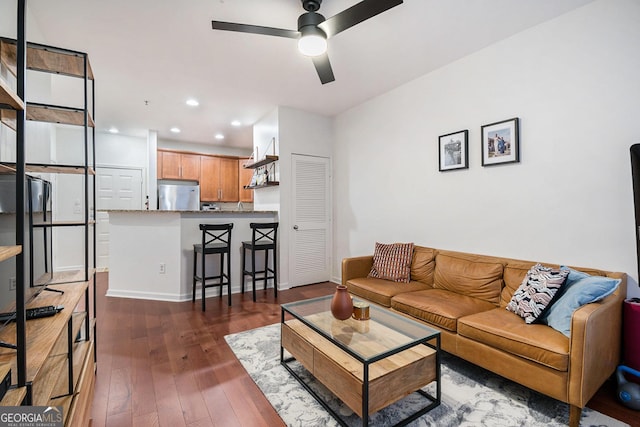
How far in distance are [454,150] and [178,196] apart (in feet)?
17.6

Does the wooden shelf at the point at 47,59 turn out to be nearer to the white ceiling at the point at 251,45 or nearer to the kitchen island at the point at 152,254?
the white ceiling at the point at 251,45

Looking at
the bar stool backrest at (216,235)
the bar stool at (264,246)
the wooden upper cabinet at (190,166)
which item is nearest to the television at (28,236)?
the bar stool backrest at (216,235)

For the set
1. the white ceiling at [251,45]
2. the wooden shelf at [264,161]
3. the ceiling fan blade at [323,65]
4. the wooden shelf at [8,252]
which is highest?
the white ceiling at [251,45]

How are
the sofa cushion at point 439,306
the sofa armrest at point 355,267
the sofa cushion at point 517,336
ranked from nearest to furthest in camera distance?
the sofa cushion at point 517,336
the sofa cushion at point 439,306
the sofa armrest at point 355,267

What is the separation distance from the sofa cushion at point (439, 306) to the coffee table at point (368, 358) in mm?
379

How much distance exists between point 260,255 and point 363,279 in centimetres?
184

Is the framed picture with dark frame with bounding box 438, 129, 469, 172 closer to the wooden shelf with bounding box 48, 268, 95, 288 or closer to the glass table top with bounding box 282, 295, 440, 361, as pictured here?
the glass table top with bounding box 282, 295, 440, 361

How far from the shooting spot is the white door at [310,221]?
4617mm

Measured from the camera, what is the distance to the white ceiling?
232 centimetres

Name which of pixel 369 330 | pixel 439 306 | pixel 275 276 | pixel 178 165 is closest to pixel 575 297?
pixel 439 306

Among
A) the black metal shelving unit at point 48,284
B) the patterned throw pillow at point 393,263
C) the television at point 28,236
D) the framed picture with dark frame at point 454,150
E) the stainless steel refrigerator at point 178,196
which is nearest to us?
the black metal shelving unit at point 48,284

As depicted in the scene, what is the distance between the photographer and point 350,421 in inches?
67.6

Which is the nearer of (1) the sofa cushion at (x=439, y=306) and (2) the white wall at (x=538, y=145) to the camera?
(2) the white wall at (x=538, y=145)

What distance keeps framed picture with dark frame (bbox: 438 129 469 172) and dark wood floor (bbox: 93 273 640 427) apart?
2085 millimetres
